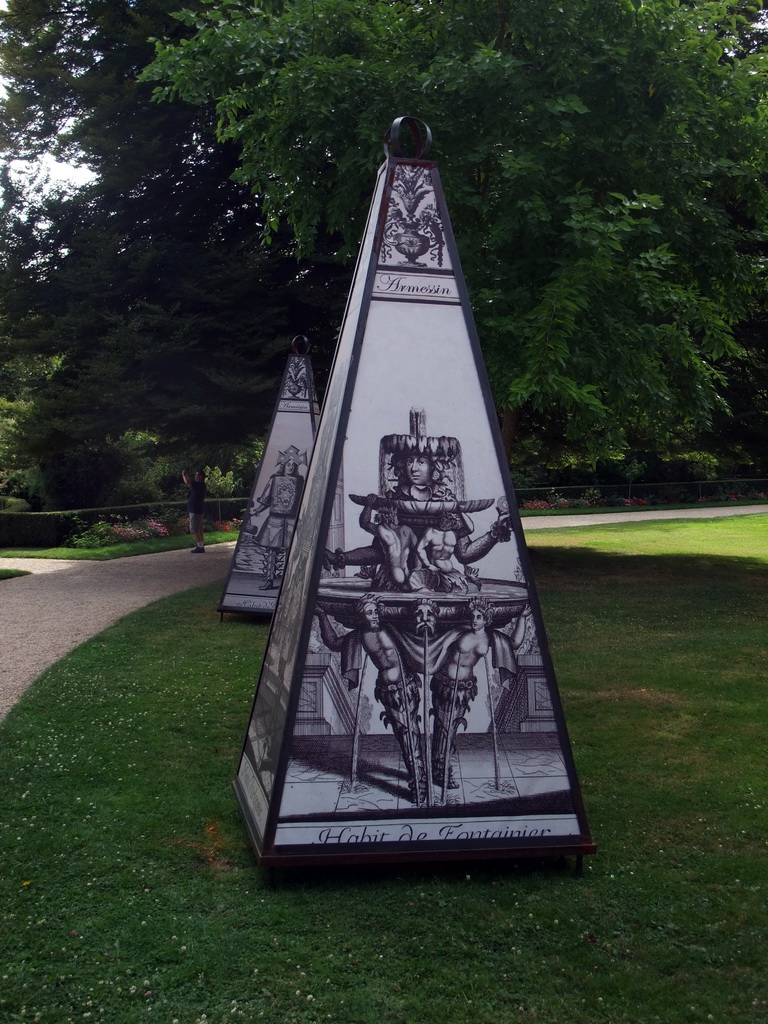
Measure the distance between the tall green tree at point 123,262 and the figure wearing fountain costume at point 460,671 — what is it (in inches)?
515

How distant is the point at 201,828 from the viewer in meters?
5.27

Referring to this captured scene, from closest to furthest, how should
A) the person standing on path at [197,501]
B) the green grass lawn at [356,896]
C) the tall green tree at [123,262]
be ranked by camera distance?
1. the green grass lawn at [356,896]
2. the tall green tree at [123,262]
3. the person standing on path at [197,501]

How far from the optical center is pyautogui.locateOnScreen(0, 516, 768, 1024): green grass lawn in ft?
11.8

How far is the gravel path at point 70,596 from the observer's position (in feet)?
32.6

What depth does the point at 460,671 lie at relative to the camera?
4605 millimetres

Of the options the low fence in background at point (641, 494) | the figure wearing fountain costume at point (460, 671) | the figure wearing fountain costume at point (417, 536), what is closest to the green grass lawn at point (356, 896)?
the figure wearing fountain costume at point (460, 671)

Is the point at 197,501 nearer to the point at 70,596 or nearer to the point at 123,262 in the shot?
the point at 123,262

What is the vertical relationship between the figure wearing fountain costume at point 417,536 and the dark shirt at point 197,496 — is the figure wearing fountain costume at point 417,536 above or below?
above

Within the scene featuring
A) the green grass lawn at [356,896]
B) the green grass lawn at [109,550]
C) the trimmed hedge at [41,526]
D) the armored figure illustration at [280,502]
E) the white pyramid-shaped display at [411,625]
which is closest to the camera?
the green grass lawn at [356,896]

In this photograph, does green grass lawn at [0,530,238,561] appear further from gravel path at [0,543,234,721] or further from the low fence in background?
the low fence in background

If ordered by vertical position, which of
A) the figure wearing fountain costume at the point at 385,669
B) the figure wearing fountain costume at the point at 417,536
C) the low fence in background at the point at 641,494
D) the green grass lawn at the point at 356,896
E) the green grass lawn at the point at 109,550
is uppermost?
the figure wearing fountain costume at the point at 417,536

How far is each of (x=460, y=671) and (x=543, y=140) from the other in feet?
30.1

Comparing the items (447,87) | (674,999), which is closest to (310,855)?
(674,999)

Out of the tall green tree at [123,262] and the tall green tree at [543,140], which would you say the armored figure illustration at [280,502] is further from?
Answer: the tall green tree at [123,262]
